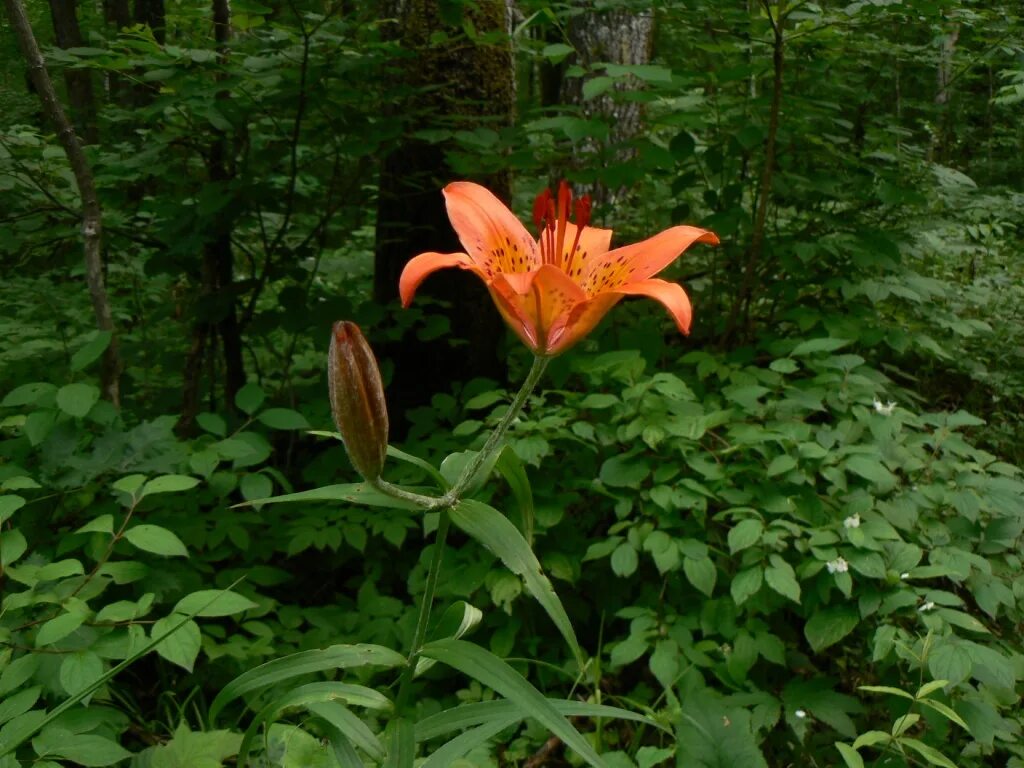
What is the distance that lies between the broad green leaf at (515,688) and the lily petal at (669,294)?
0.32 meters

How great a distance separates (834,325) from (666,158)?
28.3 inches

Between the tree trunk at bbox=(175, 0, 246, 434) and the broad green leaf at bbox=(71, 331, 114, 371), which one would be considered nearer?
the broad green leaf at bbox=(71, 331, 114, 371)

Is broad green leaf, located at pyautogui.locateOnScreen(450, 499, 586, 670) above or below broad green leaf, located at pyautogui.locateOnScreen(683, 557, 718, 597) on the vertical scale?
above

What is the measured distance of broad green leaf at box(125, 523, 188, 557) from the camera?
4.06ft

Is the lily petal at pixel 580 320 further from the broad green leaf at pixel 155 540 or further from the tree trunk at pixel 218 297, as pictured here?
the tree trunk at pixel 218 297

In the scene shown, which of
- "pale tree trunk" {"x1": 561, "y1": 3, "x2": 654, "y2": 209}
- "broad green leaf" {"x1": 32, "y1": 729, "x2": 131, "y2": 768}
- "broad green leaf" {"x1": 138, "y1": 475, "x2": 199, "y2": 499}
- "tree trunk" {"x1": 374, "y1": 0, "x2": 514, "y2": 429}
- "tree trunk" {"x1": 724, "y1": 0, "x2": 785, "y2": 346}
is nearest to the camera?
"broad green leaf" {"x1": 32, "y1": 729, "x2": 131, "y2": 768}

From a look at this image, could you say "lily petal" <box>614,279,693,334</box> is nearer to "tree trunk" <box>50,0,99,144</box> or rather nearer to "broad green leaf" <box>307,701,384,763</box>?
"broad green leaf" <box>307,701,384,763</box>

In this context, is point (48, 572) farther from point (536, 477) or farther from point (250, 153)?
point (250, 153)

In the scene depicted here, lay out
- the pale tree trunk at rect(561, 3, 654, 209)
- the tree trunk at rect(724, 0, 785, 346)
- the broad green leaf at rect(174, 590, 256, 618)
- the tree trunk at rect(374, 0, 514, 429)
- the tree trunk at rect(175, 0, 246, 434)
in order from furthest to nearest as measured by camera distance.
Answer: the pale tree trunk at rect(561, 3, 654, 209) → the tree trunk at rect(374, 0, 514, 429) → the tree trunk at rect(175, 0, 246, 434) → the tree trunk at rect(724, 0, 785, 346) → the broad green leaf at rect(174, 590, 256, 618)

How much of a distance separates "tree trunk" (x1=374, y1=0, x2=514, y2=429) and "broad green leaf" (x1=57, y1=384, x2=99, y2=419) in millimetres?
1176

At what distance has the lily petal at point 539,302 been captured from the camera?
0.65 m

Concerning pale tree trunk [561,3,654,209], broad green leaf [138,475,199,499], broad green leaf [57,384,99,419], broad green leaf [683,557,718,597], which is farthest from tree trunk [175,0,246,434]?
pale tree trunk [561,3,654,209]

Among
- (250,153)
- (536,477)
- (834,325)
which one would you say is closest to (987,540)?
(834,325)

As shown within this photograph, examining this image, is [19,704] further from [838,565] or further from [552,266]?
[838,565]
